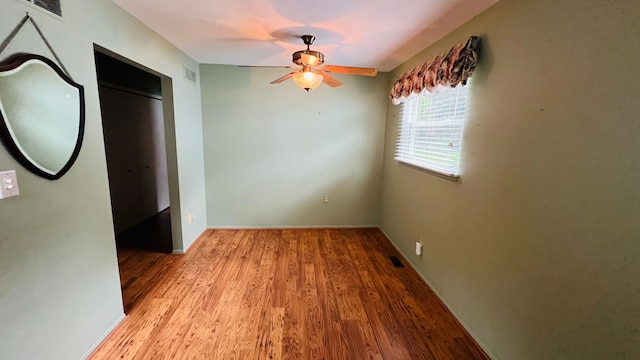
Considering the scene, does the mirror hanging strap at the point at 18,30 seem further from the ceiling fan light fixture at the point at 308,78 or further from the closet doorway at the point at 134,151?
the closet doorway at the point at 134,151

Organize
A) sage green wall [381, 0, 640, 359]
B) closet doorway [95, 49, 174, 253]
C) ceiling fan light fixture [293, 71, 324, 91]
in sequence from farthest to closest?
closet doorway [95, 49, 174, 253] < ceiling fan light fixture [293, 71, 324, 91] < sage green wall [381, 0, 640, 359]

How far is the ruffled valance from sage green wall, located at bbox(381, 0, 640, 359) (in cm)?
8

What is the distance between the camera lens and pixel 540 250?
1421mm

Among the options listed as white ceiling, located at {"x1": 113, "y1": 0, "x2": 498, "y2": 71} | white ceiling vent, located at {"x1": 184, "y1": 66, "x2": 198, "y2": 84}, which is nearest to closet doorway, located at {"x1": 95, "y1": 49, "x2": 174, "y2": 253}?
white ceiling vent, located at {"x1": 184, "y1": 66, "x2": 198, "y2": 84}

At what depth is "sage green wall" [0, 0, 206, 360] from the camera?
127cm

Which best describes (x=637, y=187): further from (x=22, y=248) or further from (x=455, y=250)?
(x=22, y=248)

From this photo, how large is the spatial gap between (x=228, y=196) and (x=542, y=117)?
3705 mm

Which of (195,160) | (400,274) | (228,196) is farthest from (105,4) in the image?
(400,274)

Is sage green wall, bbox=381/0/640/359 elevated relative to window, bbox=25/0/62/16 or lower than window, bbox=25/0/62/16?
lower

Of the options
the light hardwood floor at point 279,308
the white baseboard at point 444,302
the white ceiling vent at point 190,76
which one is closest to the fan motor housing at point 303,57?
the white ceiling vent at point 190,76

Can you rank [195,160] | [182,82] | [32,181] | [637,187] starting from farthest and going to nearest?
1. [195,160]
2. [182,82]
3. [32,181]
4. [637,187]

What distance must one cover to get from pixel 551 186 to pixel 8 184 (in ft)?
8.70

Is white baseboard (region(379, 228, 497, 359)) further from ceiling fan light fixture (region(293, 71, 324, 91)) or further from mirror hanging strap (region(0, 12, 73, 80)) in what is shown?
mirror hanging strap (region(0, 12, 73, 80))

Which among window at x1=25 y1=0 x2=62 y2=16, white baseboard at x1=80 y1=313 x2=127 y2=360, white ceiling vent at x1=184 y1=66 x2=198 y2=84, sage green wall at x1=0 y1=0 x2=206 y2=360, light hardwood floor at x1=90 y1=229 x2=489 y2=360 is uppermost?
white ceiling vent at x1=184 y1=66 x2=198 y2=84
